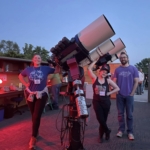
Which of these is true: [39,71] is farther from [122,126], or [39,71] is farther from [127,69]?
[122,126]

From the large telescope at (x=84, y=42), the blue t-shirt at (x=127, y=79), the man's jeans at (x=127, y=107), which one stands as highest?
the large telescope at (x=84, y=42)

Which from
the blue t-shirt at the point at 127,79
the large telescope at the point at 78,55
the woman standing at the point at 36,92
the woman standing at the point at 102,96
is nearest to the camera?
the large telescope at the point at 78,55

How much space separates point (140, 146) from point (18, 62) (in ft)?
16.1

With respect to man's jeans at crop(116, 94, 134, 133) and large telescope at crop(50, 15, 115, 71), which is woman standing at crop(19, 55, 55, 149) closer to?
large telescope at crop(50, 15, 115, 71)

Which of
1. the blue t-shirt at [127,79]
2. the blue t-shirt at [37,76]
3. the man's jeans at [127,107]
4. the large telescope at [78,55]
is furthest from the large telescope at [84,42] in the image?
the man's jeans at [127,107]

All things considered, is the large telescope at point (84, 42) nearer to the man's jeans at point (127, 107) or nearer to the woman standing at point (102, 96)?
the woman standing at point (102, 96)

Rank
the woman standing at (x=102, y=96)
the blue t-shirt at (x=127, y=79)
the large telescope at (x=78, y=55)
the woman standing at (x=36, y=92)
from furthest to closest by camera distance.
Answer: the blue t-shirt at (x=127, y=79) < the woman standing at (x=102, y=96) < the woman standing at (x=36, y=92) < the large telescope at (x=78, y=55)

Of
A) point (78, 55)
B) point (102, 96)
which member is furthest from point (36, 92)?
point (102, 96)

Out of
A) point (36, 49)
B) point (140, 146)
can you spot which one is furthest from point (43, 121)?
point (36, 49)

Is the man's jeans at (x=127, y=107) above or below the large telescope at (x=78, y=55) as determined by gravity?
below

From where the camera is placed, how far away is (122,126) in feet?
10.8

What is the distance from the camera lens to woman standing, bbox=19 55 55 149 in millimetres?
2689

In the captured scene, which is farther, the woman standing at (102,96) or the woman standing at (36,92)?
the woman standing at (102,96)

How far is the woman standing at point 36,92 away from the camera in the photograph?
8.82 feet
